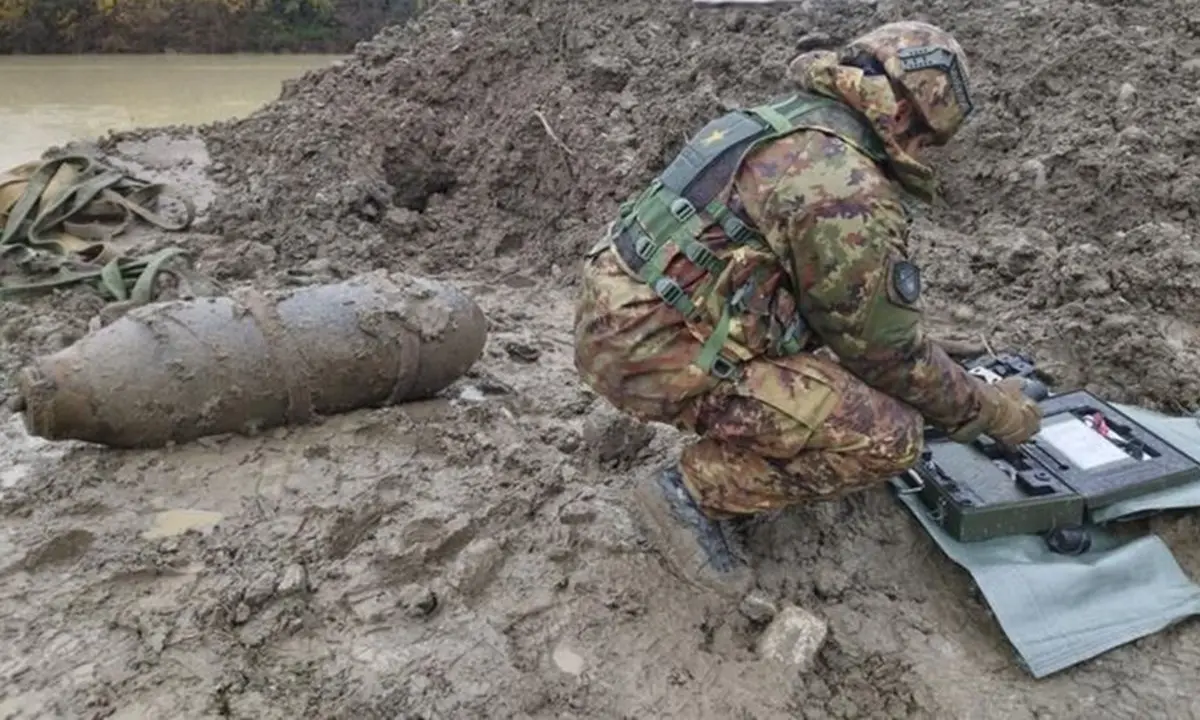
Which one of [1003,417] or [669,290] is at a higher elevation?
[669,290]

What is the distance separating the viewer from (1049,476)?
3.13m

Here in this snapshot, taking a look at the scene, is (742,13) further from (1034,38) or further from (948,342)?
(948,342)

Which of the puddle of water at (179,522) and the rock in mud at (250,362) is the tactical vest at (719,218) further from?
Answer: the puddle of water at (179,522)

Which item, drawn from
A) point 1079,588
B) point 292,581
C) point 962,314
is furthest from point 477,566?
point 962,314

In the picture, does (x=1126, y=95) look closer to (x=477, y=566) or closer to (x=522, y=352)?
(x=522, y=352)

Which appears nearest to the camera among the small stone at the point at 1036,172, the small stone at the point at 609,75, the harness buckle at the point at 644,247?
the harness buckle at the point at 644,247

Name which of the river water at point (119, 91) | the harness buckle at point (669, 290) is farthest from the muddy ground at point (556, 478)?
the river water at point (119, 91)

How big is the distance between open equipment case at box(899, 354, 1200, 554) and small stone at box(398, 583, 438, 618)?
4.62 feet

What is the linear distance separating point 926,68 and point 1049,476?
1272 millimetres

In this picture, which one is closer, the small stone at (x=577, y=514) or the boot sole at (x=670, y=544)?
the boot sole at (x=670, y=544)

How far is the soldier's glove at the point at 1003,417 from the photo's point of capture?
9.44 feet

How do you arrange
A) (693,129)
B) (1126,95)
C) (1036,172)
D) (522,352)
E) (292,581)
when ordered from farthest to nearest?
1. (693,129)
2. (1126,95)
3. (1036,172)
4. (522,352)
5. (292,581)

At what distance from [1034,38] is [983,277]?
6.13 feet

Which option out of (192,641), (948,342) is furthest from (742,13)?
(192,641)
